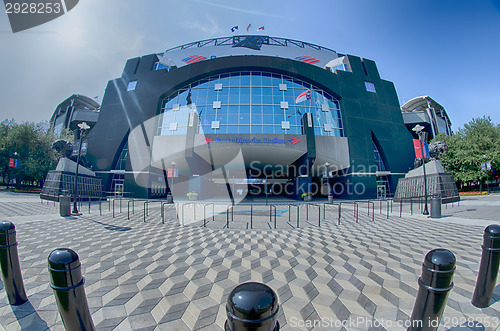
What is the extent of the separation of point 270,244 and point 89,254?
16.6 ft

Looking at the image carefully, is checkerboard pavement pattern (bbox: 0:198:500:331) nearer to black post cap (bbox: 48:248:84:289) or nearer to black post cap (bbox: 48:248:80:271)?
black post cap (bbox: 48:248:84:289)

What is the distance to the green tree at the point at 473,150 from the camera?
26938 millimetres

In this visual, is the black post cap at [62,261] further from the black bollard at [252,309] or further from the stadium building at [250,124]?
the stadium building at [250,124]

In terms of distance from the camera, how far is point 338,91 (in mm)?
29828

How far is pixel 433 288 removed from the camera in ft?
6.24

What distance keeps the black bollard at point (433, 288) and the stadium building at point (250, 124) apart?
22.6 meters

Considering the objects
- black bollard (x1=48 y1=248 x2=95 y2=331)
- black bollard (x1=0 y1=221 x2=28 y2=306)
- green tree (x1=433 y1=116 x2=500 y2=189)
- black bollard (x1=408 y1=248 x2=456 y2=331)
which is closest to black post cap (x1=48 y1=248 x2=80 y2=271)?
black bollard (x1=48 y1=248 x2=95 y2=331)

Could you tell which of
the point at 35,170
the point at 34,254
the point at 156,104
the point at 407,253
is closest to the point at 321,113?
the point at 156,104

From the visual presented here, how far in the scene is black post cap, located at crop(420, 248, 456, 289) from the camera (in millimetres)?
1835

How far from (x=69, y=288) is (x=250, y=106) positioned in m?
27.5

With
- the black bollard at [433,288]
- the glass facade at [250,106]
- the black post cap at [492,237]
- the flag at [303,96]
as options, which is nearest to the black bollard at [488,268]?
the black post cap at [492,237]

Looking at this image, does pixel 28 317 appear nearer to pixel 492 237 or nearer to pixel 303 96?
pixel 492 237

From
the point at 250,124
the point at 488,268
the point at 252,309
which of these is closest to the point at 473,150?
the point at 250,124

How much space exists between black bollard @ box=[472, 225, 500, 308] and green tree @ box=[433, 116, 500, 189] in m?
35.6
